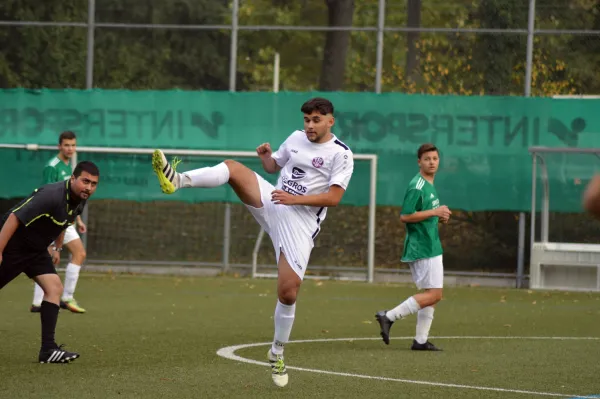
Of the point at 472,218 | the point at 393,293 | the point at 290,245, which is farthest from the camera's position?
the point at 472,218

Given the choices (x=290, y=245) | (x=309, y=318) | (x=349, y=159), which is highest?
(x=349, y=159)

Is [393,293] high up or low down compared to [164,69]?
down

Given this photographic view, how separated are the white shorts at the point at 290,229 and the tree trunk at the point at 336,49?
42.2ft

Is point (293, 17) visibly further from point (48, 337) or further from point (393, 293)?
point (48, 337)

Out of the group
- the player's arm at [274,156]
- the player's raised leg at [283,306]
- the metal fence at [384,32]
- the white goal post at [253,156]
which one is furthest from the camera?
the metal fence at [384,32]

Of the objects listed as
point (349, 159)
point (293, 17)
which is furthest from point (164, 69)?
point (349, 159)

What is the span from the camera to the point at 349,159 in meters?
9.84

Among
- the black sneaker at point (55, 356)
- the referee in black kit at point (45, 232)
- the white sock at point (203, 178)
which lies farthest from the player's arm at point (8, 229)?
the white sock at point (203, 178)

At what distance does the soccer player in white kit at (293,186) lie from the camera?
31.1 ft

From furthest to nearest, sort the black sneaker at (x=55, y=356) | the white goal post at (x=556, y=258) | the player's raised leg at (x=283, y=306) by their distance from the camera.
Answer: the white goal post at (x=556, y=258)
the black sneaker at (x=55, y=356)
the player's raised leg at (x=283, y=306)

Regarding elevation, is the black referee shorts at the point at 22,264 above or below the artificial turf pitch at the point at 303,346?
above

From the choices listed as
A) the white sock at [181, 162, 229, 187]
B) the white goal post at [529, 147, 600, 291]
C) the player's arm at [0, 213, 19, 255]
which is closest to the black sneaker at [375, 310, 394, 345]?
the white sock at [181, 162, 229, 187]

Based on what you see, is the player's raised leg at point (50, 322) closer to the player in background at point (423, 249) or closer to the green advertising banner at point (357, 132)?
the player in background at point (423, 249)

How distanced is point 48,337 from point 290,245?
2277 millimetres
